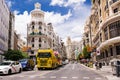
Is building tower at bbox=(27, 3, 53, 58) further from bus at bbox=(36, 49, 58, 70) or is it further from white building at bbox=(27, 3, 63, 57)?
bus at bbox=(36, 49, 58, 70)

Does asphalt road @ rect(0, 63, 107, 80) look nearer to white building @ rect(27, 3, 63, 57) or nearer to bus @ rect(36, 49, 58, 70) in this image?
bus @ rect(36, 49, 58, 70)

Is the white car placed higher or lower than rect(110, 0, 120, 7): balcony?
lower

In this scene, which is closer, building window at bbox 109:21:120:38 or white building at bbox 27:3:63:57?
building window at bbox 109:21:120:38

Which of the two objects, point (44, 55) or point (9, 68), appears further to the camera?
point (44, 55)

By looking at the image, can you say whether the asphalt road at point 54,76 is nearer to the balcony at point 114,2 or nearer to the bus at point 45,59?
the bus at point 45,59

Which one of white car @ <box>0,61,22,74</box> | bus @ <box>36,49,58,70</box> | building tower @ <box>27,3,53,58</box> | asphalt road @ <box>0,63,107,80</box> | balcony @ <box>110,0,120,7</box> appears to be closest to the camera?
asphalt road @ <box>0,63,107,80</box>

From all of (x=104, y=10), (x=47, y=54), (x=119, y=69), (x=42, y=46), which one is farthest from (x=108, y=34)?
(x=42, y=46)

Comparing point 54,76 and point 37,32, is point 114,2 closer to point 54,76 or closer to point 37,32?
point 54,76

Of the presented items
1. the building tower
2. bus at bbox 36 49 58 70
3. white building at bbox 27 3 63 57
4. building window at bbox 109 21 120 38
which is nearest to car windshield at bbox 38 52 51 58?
bus at bbox 36 49 58 70

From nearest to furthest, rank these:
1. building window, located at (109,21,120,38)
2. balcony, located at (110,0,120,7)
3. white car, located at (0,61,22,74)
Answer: white car, located at (0,61,22,74) < building window, located at (109,21,120,38) < balcony, located at (110,0,120,7)

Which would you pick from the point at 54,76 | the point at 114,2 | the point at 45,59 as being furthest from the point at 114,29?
the point at 54,76

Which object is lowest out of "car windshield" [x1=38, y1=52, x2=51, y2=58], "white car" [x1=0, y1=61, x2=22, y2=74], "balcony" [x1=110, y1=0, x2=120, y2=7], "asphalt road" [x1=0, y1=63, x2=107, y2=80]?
"asphalt road" [x1=0, y1=63, x2=107, y2=80]

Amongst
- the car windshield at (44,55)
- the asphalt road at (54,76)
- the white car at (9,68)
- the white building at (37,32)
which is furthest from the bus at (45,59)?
the white building at (37,32)

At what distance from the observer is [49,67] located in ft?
125
